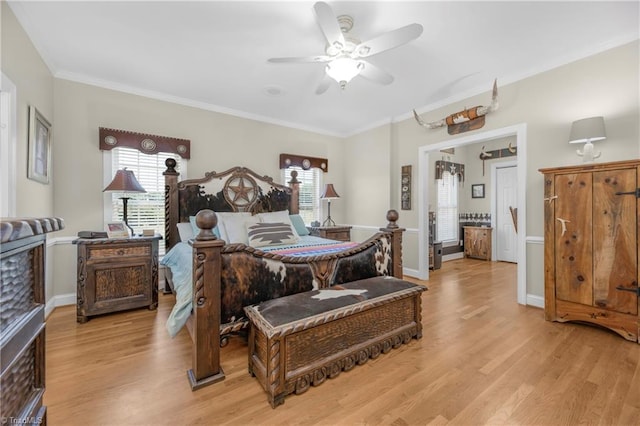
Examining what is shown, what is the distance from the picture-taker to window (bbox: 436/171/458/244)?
5887 millimetres

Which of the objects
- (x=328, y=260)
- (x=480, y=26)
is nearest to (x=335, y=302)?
(x=328, y=260)

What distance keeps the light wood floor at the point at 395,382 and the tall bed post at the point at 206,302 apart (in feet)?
0.38

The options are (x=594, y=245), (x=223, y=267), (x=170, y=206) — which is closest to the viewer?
(x=223, y=267)

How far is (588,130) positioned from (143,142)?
15.9ft

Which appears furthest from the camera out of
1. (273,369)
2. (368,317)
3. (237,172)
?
(237,172)

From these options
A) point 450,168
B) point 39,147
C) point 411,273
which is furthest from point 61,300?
point 450,168

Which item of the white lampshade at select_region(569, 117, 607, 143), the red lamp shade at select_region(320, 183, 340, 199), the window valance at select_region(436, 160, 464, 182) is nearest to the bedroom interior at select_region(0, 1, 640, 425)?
the white lampshade at select_region(569, 117, 607, 143)

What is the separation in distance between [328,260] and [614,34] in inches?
132

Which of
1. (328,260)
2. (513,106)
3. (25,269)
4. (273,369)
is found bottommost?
(273,369)

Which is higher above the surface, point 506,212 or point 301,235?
point 506,212

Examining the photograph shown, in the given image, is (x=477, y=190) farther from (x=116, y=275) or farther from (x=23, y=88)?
(x=23, y=88)

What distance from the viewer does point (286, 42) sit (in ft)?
8.35

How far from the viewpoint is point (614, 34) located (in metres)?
2.51

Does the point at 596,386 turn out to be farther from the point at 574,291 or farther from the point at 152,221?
the point at 152,221
